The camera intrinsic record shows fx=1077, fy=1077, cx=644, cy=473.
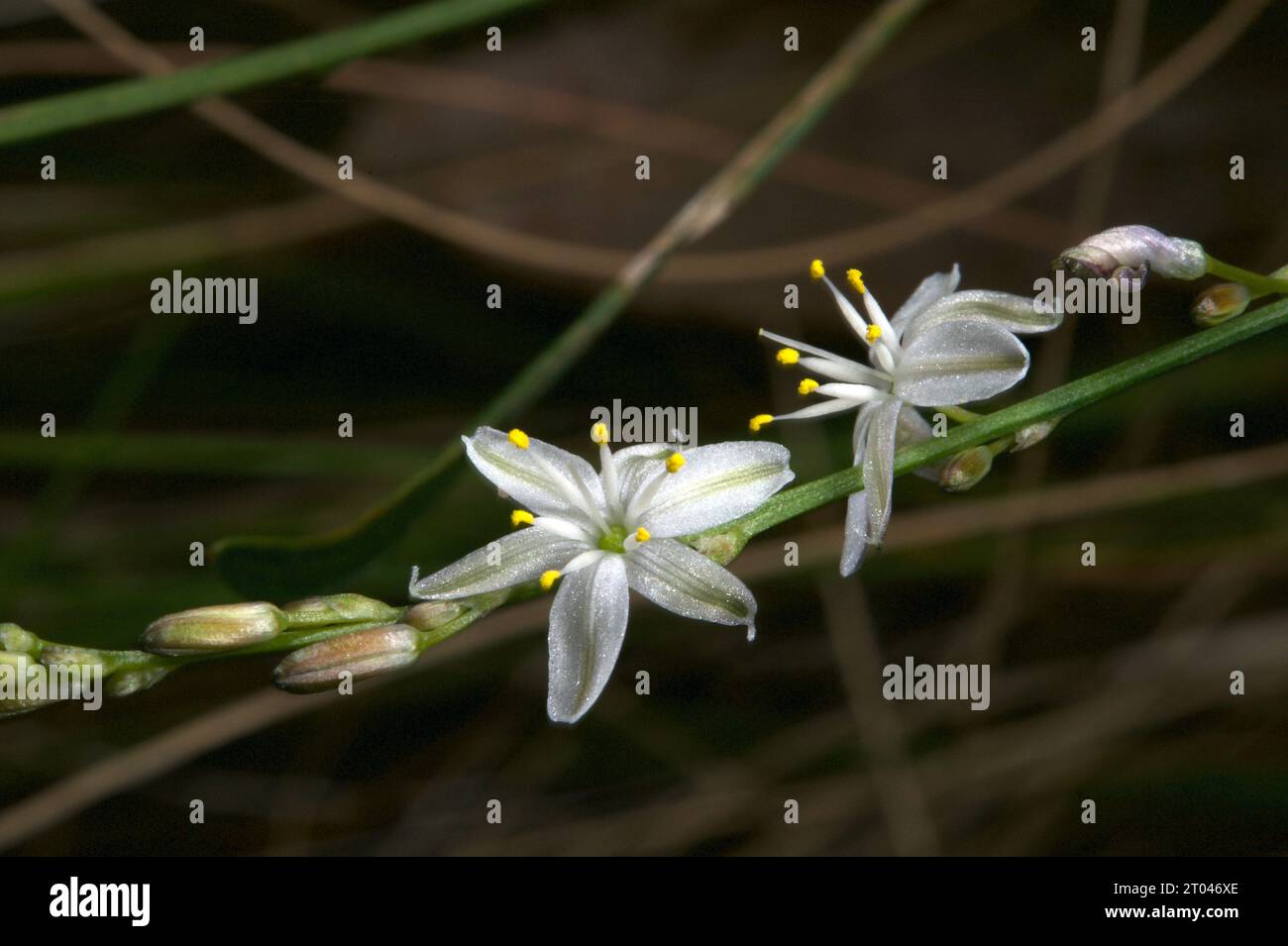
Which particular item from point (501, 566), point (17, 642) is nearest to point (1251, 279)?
point (501, 566)

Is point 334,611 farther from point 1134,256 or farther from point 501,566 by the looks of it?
point 1134,256

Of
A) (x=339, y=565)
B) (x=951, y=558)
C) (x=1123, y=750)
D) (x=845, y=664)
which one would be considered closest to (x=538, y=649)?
(x=845, y=664)

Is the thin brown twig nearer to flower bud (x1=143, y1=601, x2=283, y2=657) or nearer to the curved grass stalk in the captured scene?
the curved grass stalk

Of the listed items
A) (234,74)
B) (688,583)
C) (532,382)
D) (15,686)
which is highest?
(234,74)

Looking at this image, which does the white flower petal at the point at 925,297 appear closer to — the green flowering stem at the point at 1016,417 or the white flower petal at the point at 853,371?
the white flower petal at the point at 853,371

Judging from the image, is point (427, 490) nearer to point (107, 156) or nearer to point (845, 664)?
point (845, 664)

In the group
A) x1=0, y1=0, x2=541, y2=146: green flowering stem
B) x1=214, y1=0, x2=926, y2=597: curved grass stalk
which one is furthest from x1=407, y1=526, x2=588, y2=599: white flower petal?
x1=0, y1=0, x2=541, y2=146: green flowering stem
